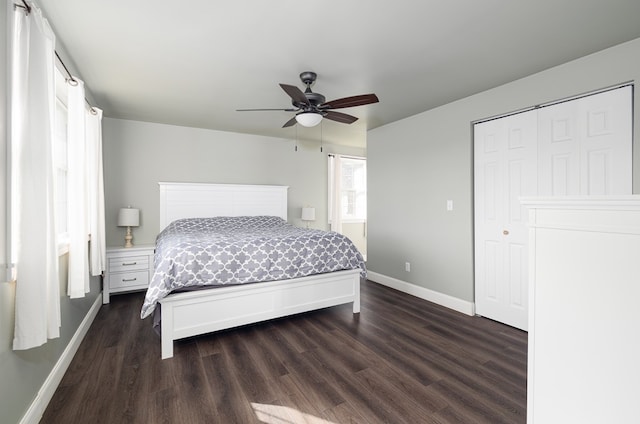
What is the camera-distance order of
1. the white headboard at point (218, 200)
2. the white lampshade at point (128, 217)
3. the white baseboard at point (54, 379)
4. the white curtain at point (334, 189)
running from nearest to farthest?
the white baseboard at point (54, 379), the white lampshade at point (128, 217), the white headboard at point (218, 200), the white curtain at point (334, 189)

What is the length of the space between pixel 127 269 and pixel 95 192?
1348mm

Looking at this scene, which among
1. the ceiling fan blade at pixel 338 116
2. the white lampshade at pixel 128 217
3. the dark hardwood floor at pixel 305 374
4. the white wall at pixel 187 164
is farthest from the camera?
the white wall at pixel 187 164

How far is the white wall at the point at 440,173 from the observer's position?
7.74 ft

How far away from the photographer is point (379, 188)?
4.48 metres

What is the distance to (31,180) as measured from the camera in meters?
1.40

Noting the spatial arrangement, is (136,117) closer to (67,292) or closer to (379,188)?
(67,292)

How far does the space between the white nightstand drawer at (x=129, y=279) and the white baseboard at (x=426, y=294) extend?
3170 millimetres

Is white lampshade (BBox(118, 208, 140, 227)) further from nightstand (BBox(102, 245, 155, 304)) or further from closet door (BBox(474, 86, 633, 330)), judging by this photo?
closet door (BBox(474, 86, 633, 330))

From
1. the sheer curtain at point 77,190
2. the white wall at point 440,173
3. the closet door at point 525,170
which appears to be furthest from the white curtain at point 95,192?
the closet door at point 525,170

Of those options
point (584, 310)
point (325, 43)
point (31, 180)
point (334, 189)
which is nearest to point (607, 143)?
point (584, 310)

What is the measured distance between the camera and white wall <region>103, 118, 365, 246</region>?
406 cm

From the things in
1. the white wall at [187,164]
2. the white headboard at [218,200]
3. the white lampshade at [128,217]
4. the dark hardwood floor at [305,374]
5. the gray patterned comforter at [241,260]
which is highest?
the white wall at [187,164]

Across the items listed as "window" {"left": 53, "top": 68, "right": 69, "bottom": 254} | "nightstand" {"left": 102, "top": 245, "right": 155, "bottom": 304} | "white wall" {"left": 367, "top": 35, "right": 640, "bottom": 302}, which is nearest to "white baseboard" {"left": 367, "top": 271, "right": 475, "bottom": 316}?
"white wall" {"left": 367, "top": 35, "right": 640, "bottom": 302}

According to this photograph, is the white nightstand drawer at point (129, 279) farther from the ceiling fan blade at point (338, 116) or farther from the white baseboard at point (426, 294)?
the white baseboard at point (426, 294)
